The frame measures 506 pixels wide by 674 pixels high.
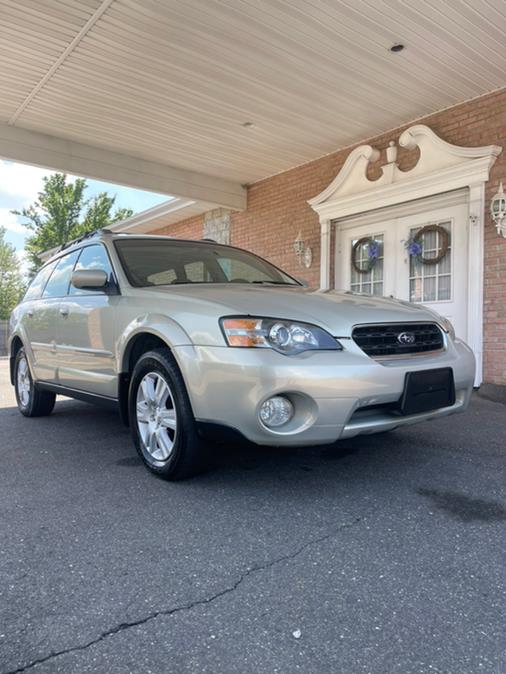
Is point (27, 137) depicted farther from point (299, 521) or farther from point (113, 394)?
point (299, 521)

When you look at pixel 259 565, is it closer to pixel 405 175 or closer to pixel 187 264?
pixel 187 264

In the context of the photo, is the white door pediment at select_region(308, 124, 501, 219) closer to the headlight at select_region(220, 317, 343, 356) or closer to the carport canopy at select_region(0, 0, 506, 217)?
the carport canopy at select_region(0, 0, 506, 217)

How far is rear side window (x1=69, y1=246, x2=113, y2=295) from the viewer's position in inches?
142

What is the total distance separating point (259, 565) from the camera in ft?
6.25

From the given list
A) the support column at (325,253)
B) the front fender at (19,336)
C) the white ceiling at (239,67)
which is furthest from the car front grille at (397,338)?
the support column at (325,253)

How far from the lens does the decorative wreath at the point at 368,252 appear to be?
7515mm

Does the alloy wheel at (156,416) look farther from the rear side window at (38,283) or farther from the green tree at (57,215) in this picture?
the green tree at (57,215)

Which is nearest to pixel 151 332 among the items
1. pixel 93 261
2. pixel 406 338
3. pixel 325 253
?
pixel 93 261

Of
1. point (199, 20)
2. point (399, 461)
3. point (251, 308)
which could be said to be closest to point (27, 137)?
point (199, 20)

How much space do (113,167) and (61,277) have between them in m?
4.51

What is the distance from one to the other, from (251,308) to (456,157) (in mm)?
4917

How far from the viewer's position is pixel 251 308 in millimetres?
2559

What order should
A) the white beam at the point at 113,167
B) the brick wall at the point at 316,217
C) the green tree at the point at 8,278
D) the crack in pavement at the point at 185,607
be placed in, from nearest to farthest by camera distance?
Result: the crack in pavement at the point at 185,607
the brick wall at the point at 316,217
the white beam at the point at 113,167
the green tree at the point at 8,278

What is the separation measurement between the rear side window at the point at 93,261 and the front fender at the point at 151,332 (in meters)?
0.57
